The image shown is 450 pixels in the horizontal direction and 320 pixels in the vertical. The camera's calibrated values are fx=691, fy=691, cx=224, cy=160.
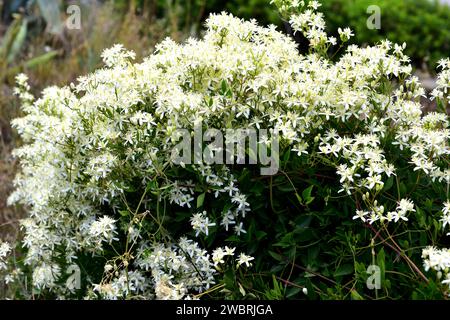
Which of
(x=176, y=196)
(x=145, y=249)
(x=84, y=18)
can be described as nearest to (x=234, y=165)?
(x=176, y=196)

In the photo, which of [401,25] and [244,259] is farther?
[401,25]

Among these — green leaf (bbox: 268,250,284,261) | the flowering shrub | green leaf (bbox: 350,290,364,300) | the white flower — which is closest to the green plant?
the flowering shrub

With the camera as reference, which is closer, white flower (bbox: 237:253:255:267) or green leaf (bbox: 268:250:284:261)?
white flower (bbox: 237:253:255:267)

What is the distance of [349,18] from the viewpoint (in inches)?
268

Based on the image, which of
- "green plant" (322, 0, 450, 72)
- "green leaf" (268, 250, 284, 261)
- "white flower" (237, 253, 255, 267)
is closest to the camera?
"white flower" (237, 253, 255, 267)

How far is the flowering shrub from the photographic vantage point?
2.40 metres

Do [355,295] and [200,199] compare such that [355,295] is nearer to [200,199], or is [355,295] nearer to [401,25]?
[200,199]

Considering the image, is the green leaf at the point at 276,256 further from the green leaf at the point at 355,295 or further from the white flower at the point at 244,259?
the green leaf at the point at 355,295

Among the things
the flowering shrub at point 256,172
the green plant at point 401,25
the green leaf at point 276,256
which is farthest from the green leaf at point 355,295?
the green plant at point 401,25

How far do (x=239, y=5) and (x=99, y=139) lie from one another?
4.96 meters

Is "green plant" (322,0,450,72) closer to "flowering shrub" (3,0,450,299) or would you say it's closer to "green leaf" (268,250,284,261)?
"flowering shrub" (3,0,450,299)

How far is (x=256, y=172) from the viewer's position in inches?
101

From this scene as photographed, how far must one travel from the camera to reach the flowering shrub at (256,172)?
7.88 feet

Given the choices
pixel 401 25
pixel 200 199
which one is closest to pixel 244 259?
pixel 200 199
